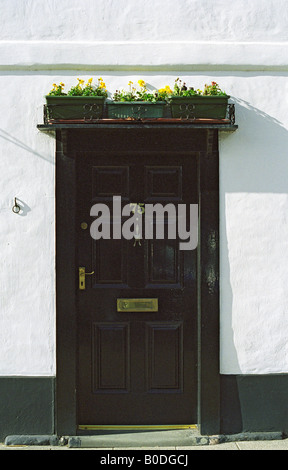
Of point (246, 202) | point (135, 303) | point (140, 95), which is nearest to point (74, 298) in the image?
point (135, 303)

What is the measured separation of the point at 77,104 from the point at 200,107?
97 cm

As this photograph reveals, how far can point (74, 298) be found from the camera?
4535 mm

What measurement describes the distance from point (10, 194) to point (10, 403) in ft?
5.58

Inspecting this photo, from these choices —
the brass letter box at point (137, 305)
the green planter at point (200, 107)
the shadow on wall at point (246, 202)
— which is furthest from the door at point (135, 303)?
the green planter at point (200, 107)

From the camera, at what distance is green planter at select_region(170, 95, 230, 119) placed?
4.34m

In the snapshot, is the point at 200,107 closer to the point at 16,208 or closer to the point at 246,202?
the point at 246,202

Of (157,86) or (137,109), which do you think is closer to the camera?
(137,109)

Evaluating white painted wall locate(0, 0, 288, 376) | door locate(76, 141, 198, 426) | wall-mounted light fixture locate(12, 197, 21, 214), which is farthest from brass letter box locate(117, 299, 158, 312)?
wall-mounted light fixture locate(12, 197, 21, 214)

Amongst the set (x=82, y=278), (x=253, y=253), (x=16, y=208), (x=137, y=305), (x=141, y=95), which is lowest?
(x=137, y=305)

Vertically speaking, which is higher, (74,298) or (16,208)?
(16,208)

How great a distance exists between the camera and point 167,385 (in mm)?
4648

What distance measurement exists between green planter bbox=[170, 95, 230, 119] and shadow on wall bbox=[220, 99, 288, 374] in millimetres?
257

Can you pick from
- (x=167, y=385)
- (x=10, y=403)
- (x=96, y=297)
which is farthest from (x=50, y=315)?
(x=167, y=385)

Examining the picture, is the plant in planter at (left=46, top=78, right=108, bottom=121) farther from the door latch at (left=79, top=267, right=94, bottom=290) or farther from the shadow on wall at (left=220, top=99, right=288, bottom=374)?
the door latch at (left=79, top=267, right=94, bottom=290)
